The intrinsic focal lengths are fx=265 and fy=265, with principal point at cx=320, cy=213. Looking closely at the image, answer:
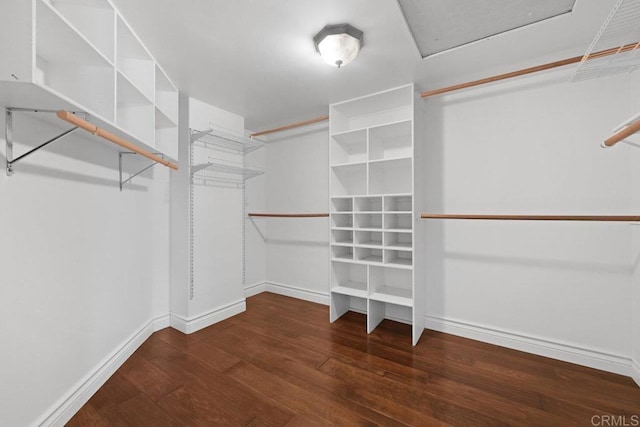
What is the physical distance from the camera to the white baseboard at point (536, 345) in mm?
1805

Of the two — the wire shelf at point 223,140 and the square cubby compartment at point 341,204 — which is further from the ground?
the wire shelf at point 223,140

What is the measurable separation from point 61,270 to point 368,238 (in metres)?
2.33

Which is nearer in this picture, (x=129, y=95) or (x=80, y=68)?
(x=80, y=68)

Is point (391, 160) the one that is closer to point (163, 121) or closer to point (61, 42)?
point (163, 121)

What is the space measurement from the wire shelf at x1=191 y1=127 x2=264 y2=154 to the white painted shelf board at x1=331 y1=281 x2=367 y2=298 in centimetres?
169

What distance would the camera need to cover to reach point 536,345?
2.04 m

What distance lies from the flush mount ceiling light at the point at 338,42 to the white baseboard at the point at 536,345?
2.31 meters

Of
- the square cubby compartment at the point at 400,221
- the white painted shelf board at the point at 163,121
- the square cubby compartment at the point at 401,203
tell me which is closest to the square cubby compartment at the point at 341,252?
the square cubby compartment at the point at 400,221

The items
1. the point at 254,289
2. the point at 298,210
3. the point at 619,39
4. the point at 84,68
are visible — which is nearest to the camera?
the point at 84,68

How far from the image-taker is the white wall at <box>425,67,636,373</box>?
1.82m

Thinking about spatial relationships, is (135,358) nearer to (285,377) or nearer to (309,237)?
(285,377)

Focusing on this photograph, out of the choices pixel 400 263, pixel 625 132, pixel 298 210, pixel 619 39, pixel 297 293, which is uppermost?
pixel 619 39

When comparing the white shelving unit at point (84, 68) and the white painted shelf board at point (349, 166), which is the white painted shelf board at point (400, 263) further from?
the white shelving unit at point (84, 68)

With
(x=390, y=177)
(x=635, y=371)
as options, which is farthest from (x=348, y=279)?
(x=635, y=371)
